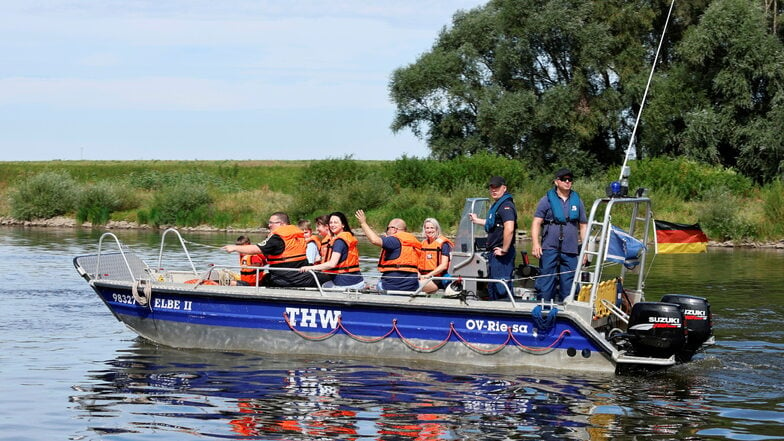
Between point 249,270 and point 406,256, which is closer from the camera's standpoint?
point 406,256

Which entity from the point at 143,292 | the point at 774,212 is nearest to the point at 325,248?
the point at 143,292

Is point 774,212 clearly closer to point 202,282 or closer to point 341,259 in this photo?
point 341,259

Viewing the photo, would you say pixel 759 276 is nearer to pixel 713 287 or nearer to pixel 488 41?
pixel 713 287

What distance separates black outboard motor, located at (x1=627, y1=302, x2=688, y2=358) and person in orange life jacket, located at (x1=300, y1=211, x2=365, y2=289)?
3.65 meters

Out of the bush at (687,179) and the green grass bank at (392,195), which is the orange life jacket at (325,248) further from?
the bush at (687,179)

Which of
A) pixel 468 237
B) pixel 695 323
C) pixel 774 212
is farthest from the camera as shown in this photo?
pixel 774 212

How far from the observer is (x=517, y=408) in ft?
36.3

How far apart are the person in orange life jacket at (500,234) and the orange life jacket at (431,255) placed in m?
0.54

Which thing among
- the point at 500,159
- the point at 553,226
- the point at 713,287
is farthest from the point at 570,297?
the point at 500,159

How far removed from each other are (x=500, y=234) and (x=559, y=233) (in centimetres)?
83

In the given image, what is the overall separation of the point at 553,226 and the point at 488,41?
1522 inches

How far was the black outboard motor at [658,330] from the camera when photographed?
470 inches

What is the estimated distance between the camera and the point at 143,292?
14.3m

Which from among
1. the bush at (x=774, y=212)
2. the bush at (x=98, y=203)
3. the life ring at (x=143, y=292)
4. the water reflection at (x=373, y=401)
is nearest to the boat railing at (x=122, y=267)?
the life ring at (x=143, y=292)
